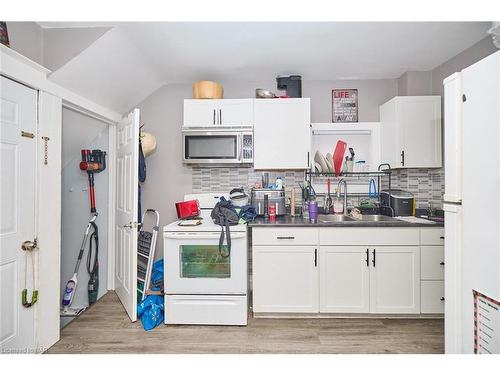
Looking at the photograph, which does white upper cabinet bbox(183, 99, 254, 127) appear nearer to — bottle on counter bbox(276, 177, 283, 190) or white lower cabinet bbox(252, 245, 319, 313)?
bottle on counter bbox(276, 177, 283, 190)

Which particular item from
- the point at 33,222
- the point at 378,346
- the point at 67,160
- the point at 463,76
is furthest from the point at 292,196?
the point at 67,160

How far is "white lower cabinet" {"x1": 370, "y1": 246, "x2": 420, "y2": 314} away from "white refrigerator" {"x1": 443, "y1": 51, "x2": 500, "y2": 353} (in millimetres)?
783

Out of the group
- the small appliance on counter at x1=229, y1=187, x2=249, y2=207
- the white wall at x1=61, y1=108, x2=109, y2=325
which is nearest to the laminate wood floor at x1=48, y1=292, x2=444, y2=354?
the white wall at x1=61, y1=108, x2=109, y2=325

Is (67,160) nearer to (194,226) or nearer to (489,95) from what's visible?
(194,226)

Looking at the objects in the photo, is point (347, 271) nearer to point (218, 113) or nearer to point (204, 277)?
point (204, 277)

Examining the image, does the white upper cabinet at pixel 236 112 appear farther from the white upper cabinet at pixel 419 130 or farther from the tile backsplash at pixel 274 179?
the white upper cabinet at pixel 419 130

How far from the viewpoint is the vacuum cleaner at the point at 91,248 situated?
2648mm

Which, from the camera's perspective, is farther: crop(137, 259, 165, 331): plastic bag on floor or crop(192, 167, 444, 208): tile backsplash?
crop(192, 167, 444, 208): tile backsplash

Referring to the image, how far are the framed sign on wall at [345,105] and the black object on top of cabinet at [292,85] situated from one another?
0.48m

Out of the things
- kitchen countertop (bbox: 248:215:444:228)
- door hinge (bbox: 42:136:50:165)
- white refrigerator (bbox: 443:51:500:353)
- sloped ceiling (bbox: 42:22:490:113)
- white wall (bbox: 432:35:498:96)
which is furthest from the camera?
kitchen countertop (bbox: 248:215:444:228)

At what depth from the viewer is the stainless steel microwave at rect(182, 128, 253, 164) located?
275 cm

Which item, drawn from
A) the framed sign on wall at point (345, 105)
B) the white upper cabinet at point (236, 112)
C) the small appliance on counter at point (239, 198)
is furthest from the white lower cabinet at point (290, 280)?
the framed sign on wall at point (345, 105)

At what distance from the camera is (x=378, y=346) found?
205cm

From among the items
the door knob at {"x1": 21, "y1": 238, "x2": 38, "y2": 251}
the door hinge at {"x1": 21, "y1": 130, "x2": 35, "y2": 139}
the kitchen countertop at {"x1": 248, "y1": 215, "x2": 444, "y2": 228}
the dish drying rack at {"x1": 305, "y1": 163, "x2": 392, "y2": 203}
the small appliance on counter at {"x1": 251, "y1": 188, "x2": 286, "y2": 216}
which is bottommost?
the door knob at {"x1": 21, "y1": 238, "x2": 38, "y2": 251}
